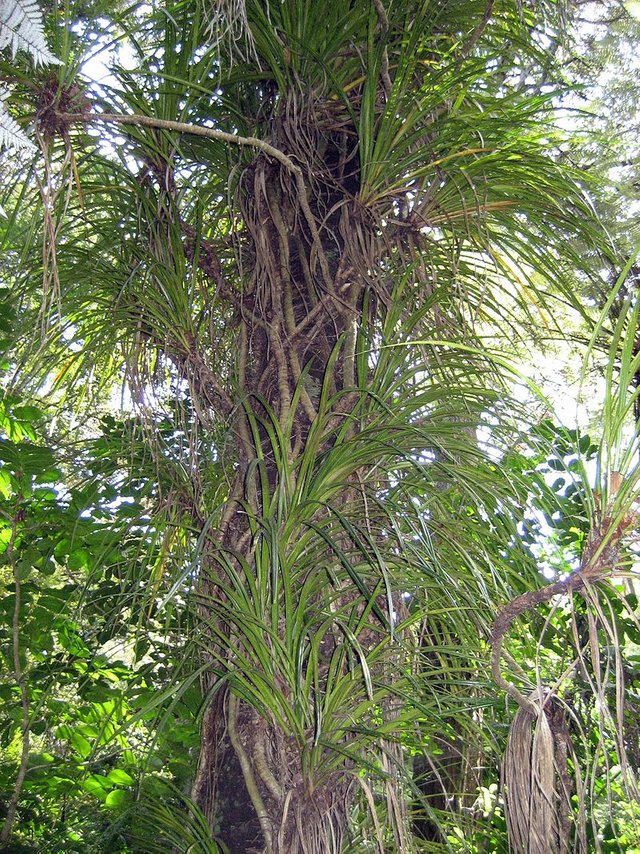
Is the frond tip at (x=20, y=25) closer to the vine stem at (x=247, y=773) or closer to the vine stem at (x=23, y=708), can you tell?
the vine stem at (x=247, y=773)

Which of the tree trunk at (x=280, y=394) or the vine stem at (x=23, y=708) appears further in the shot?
the vine stem at (x=23, y=708)

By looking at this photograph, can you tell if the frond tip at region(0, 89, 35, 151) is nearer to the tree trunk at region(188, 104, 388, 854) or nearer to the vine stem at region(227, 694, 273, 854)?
the tree trunk at region(188, 104, 388, 854)

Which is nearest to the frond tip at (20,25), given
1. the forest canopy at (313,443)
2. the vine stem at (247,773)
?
the forest canopy at (313,443)

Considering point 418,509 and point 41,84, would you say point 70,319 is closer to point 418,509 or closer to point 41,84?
point 41,84

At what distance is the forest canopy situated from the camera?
738mm

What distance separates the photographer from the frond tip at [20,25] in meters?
0.52

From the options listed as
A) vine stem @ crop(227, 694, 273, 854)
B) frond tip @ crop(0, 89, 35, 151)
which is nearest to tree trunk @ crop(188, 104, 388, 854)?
vine stem @ crop(227, 694, 273, 854)

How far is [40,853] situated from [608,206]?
1.85m

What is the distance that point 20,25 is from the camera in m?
0.54

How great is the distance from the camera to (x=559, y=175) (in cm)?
100

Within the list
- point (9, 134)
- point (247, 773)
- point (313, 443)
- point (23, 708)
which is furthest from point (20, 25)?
point (23, 708)

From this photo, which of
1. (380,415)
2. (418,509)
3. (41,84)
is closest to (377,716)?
(418,509)

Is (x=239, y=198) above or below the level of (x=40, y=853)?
above

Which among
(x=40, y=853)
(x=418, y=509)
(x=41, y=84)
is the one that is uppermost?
(x=41, y=84)
